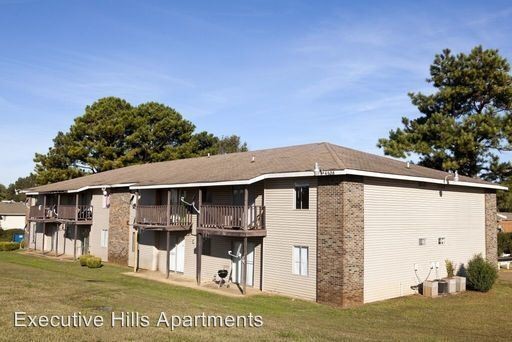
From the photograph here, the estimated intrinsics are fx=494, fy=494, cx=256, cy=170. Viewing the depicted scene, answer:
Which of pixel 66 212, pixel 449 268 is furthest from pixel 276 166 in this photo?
pixel 66 212

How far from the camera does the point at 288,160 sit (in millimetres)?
23453

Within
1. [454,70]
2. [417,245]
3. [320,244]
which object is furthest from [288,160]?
[454,70]

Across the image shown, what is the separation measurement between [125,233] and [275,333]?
69.5 feet

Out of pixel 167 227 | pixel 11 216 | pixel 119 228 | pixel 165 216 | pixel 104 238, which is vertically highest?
pixel 165 216

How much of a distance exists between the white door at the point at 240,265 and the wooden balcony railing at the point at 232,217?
125 cm

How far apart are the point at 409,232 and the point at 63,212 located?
2547 centimetres

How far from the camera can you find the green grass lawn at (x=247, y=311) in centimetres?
1126

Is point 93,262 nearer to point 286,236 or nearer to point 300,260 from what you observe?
point 286,236

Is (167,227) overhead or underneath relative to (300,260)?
overhead

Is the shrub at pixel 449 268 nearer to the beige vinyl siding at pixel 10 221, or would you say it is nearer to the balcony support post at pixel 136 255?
the balcony support post at pixel 136 255

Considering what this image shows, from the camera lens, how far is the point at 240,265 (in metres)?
23.0

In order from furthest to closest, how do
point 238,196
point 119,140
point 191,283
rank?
1. point 119,140
2. point 238,196
3. point 191,283

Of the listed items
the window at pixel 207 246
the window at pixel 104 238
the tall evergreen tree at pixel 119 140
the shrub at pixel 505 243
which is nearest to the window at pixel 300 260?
the window at pixel 207 246

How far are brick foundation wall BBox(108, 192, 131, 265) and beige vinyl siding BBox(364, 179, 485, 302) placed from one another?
55.1 ft
